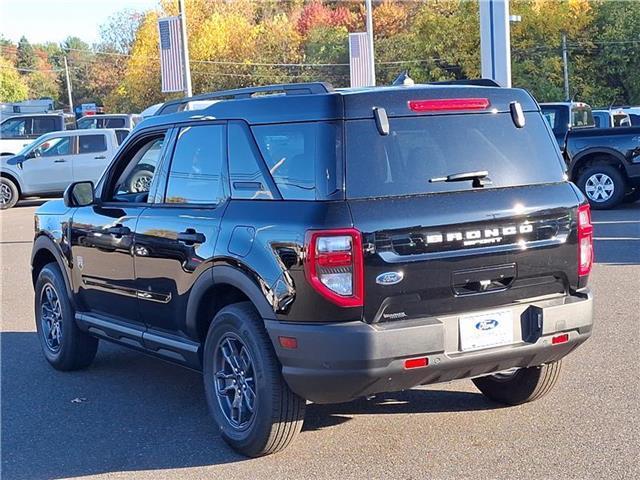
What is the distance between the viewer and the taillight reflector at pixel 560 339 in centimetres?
486

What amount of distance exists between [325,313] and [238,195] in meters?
1.02

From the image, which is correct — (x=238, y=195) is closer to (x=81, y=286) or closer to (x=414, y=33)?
(x=81, y=286)

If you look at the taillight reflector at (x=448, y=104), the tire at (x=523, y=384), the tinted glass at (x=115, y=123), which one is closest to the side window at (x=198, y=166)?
the taillight reflector at (x=448, y=104)

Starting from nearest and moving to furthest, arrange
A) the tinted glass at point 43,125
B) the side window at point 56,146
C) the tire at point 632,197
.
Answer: the tire at point 632,197
the side window at point 56,146
the tinted glass at point 43,125

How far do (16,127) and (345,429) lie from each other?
995 inches

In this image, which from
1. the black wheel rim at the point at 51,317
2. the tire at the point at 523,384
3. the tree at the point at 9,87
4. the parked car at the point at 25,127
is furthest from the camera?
the tree at the point at 9,87

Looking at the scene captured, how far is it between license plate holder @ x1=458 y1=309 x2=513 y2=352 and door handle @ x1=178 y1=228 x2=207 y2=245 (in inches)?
60.7

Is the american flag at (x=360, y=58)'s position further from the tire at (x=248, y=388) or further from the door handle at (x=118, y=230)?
the tire at (x=248, y=388)

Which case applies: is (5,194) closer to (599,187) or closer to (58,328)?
(599,187)

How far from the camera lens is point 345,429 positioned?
5387mm

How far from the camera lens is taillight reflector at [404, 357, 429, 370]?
14.6 feet

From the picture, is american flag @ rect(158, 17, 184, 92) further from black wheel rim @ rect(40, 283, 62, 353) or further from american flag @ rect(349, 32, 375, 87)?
black wheel rim @ rect(40, 283, 62, 353)

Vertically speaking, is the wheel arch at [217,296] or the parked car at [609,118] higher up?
the parked car at [609,118]

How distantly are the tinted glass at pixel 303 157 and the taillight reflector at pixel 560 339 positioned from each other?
1.47 m
